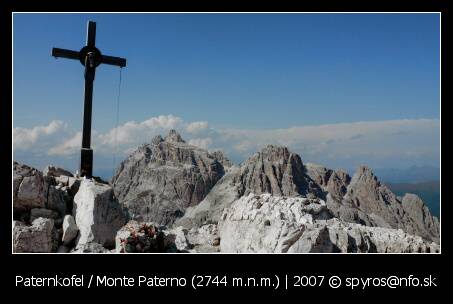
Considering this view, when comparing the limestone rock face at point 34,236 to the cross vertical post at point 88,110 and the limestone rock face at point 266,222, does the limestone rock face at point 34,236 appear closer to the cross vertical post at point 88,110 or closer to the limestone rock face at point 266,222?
the cross vertical post at point 88,110

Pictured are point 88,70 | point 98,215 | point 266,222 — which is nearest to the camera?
point 266,222

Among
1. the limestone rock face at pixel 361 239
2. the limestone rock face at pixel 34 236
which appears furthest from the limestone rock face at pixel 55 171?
the limestone rock face at pixel 361 239

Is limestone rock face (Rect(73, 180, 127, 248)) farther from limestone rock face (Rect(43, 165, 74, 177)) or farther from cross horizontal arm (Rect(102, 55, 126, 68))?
cross horizontal arm (Rect(102, 55, 126, 68))

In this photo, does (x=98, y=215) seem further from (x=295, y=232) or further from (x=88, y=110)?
(x=295, y=232)

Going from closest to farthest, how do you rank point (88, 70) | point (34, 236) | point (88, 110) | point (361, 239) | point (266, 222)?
point (34, 236), point (266, 222), point (361, 239), point (88, 70), point (88, 110)

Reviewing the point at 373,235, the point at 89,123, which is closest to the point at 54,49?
the point at 89,123

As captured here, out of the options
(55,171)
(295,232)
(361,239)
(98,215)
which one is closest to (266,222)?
(295,232)

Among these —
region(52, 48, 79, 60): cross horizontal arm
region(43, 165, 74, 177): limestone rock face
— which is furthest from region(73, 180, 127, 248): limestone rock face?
region(52, 48, 79, 60): cross horizontal arm
